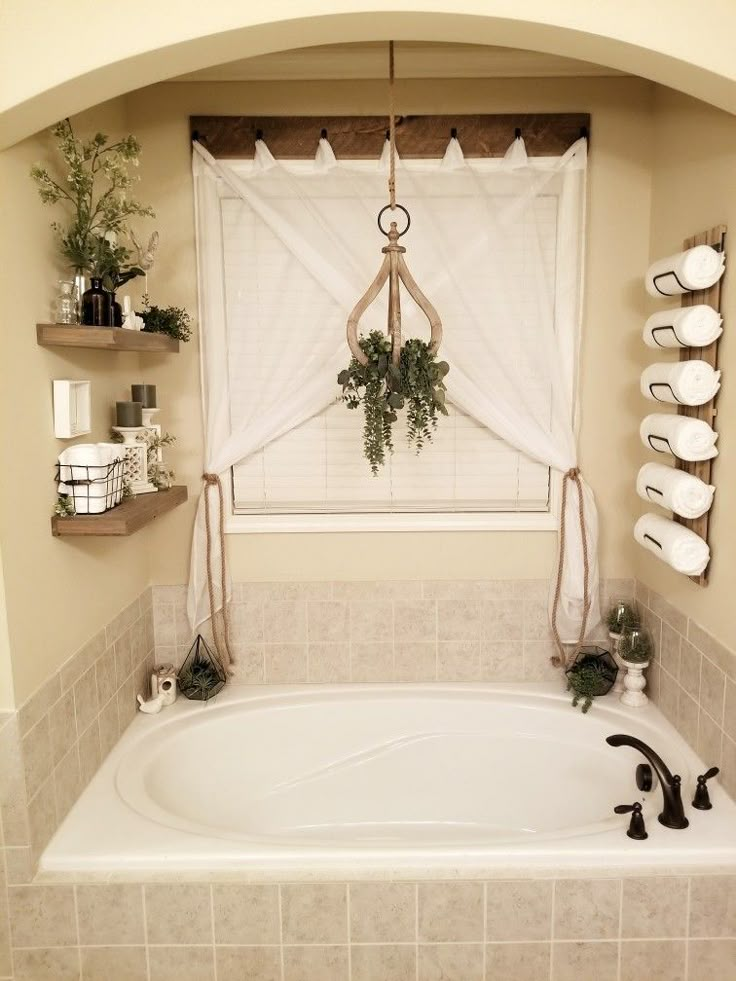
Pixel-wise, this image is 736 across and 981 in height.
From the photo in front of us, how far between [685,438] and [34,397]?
1850mm

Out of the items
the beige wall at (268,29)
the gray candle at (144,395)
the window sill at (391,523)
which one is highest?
the beige wall at (268,29)

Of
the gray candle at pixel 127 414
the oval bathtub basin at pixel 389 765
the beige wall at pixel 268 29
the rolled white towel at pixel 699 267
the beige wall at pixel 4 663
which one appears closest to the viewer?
the beige wall at pixel 268 29

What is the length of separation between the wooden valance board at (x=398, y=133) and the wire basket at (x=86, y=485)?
1.37 meters

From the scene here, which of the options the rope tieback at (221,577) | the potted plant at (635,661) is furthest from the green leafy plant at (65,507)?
the potted plant at (635,661)

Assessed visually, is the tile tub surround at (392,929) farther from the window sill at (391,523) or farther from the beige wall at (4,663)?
the window sill at (391,523)

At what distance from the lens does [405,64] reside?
2.73 meters

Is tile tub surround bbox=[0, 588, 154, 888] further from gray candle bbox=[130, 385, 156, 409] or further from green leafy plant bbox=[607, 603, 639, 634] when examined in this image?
green leafy plant bbox=[607, 603, 639, 634]

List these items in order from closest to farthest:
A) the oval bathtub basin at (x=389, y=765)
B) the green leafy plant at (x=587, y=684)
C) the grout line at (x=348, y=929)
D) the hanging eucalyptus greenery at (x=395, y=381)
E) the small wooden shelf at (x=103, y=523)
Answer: the grout line at (x=348, y=929), the small wooden shelf at (x=103, y=523), the hanging eucalyptus greenery at (x=395, y=381), the oval bathtub basin at (x=389, y=765), the green leafy plant at (x=587, y=684)

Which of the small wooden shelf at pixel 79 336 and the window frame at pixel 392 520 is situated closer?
the small wooden shelf at pixel 79 336

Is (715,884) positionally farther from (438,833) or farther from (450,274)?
(450,274)

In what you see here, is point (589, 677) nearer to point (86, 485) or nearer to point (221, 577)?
point (221, 577)

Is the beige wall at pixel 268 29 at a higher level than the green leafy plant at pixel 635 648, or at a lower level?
higher

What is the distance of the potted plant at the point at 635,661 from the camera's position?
2.90 meters

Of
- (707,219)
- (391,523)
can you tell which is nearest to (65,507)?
(391,523)
